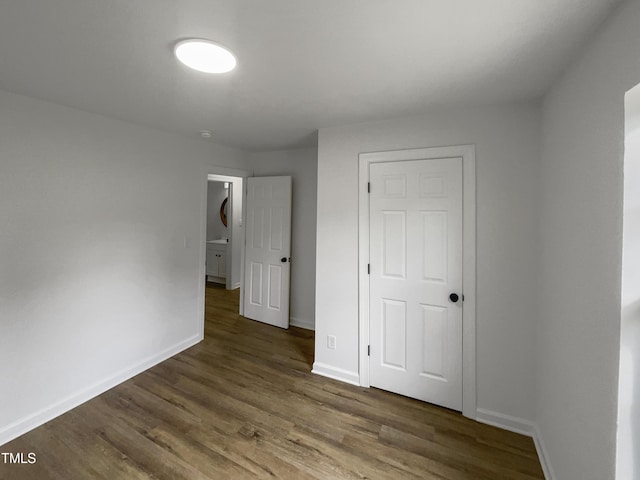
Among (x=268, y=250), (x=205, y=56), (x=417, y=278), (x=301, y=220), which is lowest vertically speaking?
(x=417, y=278)

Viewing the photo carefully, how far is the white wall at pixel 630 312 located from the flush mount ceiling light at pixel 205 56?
1.68 metres

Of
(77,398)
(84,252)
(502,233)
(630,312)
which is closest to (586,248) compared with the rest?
(630,312)

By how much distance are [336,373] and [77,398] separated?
6.94 ft

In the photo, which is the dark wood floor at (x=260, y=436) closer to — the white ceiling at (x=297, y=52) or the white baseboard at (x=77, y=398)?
the white baseboard at (x=77, y=398)

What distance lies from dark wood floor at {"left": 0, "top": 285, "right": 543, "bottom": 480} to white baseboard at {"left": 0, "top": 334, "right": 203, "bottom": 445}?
57mm

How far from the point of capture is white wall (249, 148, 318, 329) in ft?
12.0

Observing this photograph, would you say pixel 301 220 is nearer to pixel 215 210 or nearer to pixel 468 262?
pixel 468 262

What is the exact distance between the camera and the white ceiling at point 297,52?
1.10 meters

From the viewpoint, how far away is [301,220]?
372 cm

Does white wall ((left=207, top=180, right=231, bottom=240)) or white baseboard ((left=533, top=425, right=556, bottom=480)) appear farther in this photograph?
white wall ((left=207, top=180, right=231, bottom=240))

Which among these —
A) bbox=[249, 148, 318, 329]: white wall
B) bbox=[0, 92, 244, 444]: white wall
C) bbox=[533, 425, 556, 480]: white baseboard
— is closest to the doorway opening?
bbox=[249, 148, 318, 329]: white wall

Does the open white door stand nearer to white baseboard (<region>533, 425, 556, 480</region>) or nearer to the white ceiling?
the white ceiling

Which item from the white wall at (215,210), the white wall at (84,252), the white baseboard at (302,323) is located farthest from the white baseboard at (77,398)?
the white wall at (215,210)

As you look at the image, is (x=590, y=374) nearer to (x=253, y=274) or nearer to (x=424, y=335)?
(x=424, y=335)
